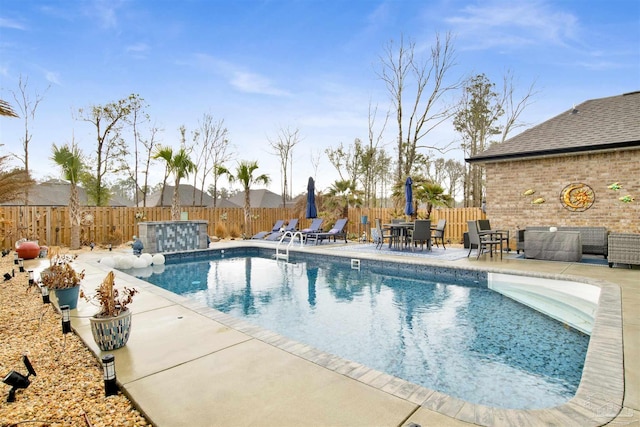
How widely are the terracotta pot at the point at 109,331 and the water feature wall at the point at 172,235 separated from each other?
27.9 feet

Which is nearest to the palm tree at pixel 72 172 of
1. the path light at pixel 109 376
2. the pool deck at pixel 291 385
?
the pool deck at pixel 291 385

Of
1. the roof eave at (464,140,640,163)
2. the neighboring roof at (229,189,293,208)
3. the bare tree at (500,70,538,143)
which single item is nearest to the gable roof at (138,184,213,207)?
the neighboring roof at (229,189,293,208)

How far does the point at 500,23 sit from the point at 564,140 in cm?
504

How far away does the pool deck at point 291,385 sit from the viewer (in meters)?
1.94

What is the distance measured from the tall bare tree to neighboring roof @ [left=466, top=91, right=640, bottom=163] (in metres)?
20.0

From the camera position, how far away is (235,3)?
33.0 ft

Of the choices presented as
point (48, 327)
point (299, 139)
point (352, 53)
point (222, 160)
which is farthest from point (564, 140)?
point (222, 160)

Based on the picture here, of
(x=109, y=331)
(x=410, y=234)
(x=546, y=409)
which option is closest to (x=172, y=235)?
(x=410, y=234)

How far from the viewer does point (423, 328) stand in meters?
4.50

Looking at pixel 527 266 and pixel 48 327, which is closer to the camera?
pixel 48 327

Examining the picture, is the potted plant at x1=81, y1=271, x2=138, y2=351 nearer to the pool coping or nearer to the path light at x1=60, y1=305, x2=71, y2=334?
the path light at x1=60, y1=305, x2=71, y2=334

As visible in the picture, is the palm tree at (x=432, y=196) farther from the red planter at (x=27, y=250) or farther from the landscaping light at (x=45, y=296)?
the red planter at (x=27, y=250)

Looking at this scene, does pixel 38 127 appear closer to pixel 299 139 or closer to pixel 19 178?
pixel 19 178

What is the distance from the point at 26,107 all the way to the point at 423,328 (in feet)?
69.6
